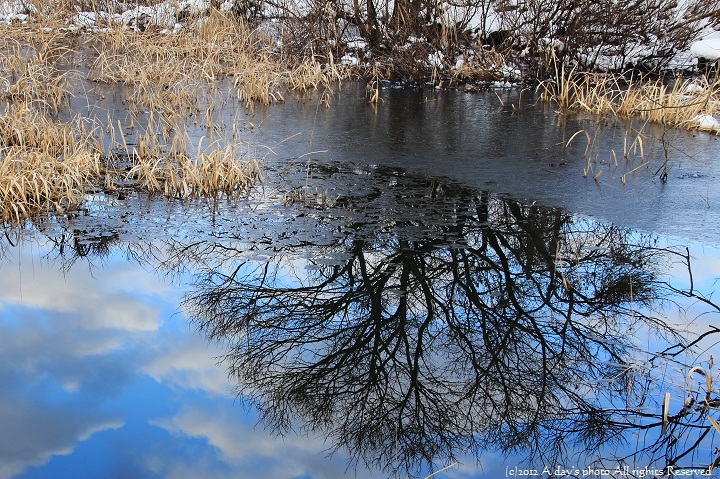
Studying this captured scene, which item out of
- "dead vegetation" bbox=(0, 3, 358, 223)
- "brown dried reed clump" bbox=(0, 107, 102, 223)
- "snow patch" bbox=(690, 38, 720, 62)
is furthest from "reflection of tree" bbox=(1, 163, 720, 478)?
"snow patch" bbox=(690, 38, 720, 62)

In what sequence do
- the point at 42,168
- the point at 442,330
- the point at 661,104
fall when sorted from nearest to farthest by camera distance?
the point at 442,330 → the point at 42,168 → the point at 661,104

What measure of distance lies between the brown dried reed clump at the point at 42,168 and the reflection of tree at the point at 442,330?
164 centimetres

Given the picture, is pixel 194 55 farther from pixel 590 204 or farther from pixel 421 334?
pixel 421 334

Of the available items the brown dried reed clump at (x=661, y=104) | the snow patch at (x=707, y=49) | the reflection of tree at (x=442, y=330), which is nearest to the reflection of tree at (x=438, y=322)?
the reflection of tree at (x=442, y=330)

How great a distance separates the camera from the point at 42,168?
229 inches

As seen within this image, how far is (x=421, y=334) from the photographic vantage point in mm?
4156

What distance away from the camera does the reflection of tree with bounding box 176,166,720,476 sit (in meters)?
3.46

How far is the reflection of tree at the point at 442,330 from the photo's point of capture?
3.46 metres

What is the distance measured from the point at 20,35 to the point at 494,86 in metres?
7.63

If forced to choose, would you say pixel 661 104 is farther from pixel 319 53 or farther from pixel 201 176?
pixel 319 53

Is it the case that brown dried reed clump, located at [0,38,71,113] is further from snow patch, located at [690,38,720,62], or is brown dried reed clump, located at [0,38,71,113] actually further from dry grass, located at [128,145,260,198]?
snow patch, located at [690,38,720,62]

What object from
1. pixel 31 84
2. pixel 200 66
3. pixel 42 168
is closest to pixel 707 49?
pixel 200 66

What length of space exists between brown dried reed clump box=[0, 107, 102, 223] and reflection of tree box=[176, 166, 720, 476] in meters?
1.64

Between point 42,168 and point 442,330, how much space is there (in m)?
3.54
